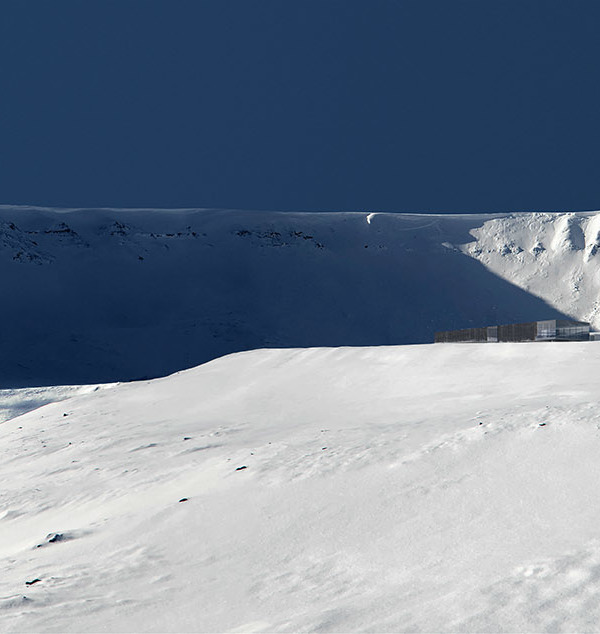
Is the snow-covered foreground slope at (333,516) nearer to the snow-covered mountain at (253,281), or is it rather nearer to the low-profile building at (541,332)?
the low-profile building at (541,332)

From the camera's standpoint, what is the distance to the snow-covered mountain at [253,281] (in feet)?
135

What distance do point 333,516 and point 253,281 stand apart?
4329cm

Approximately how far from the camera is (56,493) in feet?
24.4

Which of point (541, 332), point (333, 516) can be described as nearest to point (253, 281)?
point (541, 332)

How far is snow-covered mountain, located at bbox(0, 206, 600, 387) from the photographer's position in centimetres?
4122

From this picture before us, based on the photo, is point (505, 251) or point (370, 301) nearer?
point (370, 301)

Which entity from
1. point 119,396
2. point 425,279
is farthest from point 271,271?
point 119,396

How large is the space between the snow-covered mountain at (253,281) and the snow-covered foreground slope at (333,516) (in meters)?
29.6

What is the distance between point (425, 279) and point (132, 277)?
2004 centimetres

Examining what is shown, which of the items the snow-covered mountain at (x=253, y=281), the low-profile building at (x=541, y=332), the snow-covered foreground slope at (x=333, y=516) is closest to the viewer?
the snow-covered foreground slope at (x=333, y=516)

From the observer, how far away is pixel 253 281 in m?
47.9

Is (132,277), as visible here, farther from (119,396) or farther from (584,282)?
(119,396)

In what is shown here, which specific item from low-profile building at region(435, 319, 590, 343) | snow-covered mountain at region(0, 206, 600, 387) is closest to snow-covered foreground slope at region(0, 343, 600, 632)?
low-profile building at region(435, 319, 590, 343)

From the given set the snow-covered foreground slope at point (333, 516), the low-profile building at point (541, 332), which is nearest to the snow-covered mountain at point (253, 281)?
the low-profile building at point (541, 332)
